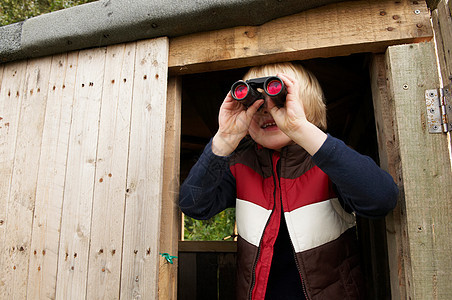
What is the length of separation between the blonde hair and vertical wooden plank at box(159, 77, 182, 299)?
1.50 feet

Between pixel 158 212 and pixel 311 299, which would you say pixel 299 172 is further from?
pixel 158 212

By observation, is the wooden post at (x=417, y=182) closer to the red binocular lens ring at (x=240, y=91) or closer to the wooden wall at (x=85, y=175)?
the red binocular lens ring at (x=240, y=91)

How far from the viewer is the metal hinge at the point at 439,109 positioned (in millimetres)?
1364

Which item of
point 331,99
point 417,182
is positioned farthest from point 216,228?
point 417,182

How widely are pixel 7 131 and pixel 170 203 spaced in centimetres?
110

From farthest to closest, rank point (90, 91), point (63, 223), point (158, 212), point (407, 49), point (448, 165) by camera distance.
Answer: point (90, 91) → point (63, 223) → point (158, 212) → point (407, 49) → point (448, 165)

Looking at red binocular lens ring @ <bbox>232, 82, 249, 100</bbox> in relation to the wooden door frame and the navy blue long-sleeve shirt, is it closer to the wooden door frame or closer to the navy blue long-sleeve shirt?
the wooden door frame

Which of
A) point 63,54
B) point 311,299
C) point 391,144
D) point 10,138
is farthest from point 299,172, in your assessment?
point 10,138

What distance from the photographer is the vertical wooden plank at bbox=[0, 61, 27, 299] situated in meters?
1.85

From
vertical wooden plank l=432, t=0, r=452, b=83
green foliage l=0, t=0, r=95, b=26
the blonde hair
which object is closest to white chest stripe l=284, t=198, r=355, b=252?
the blonde hair

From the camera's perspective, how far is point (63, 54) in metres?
2.01

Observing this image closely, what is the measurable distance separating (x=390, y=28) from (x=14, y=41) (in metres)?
1.99

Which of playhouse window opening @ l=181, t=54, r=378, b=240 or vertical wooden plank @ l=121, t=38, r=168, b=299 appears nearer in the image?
vertical wooden plank @ l=121, t=38, r=168, b=299

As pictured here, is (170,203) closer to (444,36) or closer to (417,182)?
(417,182)
